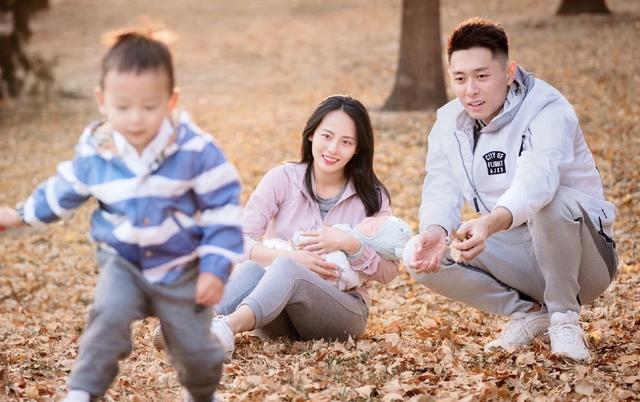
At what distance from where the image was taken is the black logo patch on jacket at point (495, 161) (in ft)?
14.9

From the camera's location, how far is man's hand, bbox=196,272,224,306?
10.0 ft

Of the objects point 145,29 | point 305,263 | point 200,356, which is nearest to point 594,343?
point 305,263

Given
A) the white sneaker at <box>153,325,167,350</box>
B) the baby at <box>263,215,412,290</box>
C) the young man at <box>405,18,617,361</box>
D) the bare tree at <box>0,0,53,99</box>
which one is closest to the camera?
the young man at <box>405,18,617,361</box>

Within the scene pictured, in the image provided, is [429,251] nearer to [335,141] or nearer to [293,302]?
[293,302]

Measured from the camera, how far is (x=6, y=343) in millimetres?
5406

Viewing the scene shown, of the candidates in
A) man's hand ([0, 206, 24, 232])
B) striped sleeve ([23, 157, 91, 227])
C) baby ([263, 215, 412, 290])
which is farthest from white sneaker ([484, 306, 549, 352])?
man's hand ([0, 206, 24, 232])

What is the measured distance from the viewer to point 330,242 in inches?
184

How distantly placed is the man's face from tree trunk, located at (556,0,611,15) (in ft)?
49.6

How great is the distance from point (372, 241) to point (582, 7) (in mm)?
15417

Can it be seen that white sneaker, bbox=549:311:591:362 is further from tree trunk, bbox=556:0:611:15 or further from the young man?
tree trunk, bbox=556:0:611:15

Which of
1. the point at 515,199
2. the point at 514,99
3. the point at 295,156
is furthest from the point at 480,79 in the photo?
the point at 295,156

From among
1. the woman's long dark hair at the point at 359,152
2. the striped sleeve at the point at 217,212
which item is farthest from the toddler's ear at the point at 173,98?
the woman's long dark hair at the point at 359,152

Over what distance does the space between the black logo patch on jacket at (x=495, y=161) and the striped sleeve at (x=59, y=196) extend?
2123 mm

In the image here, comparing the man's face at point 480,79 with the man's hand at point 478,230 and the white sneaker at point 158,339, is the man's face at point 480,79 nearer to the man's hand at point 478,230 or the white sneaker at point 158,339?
the man's hand at point 478,230
